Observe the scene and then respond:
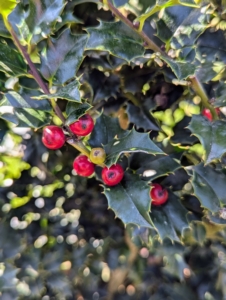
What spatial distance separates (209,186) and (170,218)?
134 mm

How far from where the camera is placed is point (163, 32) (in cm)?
82

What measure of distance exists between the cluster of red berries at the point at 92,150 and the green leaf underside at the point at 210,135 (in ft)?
0.62

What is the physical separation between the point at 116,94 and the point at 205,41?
278 mm

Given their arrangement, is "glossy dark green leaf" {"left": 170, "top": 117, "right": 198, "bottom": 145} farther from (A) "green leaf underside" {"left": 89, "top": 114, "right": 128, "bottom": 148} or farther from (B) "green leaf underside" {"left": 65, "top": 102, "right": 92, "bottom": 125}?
(B) "green leaf underside" {"left": 65, "top": 102, "right": 92, "bottom": 125}

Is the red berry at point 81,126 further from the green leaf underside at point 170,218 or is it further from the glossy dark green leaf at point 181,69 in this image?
the green leaf underside at point 170,218

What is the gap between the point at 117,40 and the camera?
2.53 ft

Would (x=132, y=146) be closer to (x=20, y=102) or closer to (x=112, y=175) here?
(x=112, y=175)

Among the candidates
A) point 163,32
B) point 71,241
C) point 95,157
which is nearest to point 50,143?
point 95,157

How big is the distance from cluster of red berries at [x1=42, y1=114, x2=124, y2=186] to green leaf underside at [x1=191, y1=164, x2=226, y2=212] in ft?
0.56

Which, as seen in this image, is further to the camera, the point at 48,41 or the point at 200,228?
the point at 200,228

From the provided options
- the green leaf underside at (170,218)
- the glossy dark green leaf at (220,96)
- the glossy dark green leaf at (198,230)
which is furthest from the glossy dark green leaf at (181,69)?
the glossy dark green leaf at (198,230)

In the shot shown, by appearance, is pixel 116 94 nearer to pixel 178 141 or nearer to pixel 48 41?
pixel 178 141

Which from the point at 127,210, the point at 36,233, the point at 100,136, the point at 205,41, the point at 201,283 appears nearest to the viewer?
the point at 127,210

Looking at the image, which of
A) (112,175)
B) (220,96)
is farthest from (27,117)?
(220,96)
